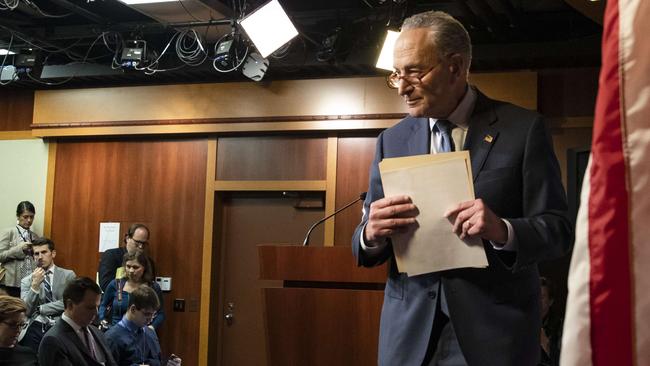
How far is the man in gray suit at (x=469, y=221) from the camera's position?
5.12ft

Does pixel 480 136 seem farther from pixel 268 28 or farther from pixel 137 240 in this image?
pixel 137 240

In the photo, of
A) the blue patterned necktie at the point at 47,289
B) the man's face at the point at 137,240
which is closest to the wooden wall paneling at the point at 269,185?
the man's face at the point at 137,240

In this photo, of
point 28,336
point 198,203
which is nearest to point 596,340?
point 28,336

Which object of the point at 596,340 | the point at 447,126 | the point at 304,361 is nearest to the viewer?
the point at 596,340

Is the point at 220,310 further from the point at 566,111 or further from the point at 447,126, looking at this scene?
the point at 447,126

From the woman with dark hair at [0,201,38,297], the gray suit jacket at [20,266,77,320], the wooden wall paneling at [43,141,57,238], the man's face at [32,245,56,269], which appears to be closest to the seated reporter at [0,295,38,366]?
the gray suit jacket at [20,266,77,320]

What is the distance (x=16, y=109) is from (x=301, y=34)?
3.20 m

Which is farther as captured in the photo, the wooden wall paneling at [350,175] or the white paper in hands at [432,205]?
the wooden wall paneling at [350,175]

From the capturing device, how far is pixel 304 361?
309cm

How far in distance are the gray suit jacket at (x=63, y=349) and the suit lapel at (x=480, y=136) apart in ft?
10.2

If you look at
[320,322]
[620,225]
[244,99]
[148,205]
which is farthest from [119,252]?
[620,225]

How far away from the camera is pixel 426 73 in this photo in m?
1.67

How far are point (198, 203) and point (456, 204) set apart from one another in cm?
565

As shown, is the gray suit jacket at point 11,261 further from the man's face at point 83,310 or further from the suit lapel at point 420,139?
the suit lapel at point 420,139
